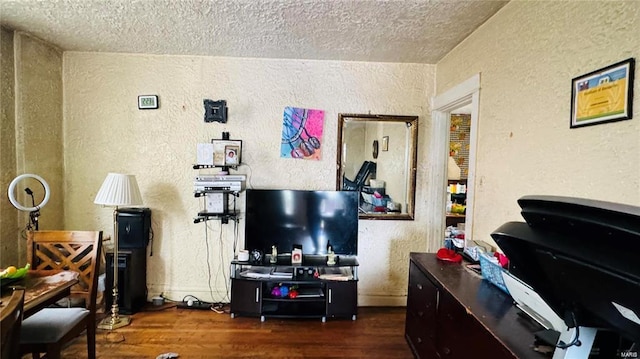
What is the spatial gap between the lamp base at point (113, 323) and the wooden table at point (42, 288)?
38.0 inches

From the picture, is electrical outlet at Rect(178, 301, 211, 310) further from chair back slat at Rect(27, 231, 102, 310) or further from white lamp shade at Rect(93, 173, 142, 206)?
white lamp shade at Rect(93, 173, 142, 206)

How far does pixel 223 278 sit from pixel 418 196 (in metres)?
2.17

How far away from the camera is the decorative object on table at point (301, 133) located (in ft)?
9.83

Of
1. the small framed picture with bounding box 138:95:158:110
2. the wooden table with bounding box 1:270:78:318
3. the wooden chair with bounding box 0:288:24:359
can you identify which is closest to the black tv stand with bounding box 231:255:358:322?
the wooden table with bounding box 1:270:78:318

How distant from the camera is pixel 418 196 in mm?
3088

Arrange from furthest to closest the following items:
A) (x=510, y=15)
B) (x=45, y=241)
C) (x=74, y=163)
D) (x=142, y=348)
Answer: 1. (x=74, y=163)
2. (x=142, y=348)
3. (x=45, y=241)
4. (x=510, y=15)

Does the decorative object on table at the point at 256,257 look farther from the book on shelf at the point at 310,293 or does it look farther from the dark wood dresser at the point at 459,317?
the dark wood dresser at the point at 459,317

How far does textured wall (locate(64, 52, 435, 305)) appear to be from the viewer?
2957mm

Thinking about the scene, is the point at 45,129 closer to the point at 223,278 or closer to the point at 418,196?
the point at 223,278

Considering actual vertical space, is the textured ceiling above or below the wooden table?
above

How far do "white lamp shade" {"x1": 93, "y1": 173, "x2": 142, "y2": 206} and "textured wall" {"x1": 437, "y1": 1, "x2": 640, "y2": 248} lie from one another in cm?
278

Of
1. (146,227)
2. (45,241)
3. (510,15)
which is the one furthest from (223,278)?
(510,15)

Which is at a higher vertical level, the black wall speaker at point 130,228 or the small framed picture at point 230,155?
the small framed picture at point 230,155

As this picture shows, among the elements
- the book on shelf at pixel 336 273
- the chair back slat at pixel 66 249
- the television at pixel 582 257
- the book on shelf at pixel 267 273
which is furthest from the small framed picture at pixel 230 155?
the television at pixel 582 257
